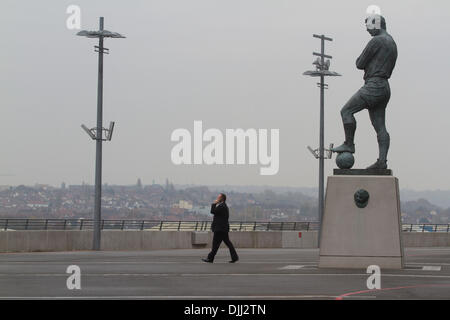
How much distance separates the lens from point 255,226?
44406mm

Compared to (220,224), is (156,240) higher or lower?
lower

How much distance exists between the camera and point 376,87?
755 inches

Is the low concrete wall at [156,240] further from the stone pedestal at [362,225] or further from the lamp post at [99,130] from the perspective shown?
the stone pedestal at [362,225]

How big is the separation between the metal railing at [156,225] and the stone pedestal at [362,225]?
18.3 meters

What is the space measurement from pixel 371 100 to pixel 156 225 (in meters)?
23.0

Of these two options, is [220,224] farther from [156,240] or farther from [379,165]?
[156,240]

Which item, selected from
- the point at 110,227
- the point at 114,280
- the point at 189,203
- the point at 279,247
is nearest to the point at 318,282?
the point at 114,280

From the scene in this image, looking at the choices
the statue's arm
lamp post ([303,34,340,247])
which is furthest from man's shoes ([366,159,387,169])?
lamp post ([303,34,340,247])

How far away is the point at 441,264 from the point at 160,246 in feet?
60.9

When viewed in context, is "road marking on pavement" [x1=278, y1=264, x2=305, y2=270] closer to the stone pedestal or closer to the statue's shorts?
the stone pedestal

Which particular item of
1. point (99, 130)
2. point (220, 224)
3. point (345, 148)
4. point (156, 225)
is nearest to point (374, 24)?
point (345, 148)

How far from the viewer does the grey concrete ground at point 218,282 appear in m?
13.3
